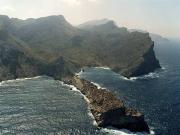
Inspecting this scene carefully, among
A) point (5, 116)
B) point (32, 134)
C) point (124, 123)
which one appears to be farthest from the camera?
point (5, 116)

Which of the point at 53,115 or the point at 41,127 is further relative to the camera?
the point at 53,115

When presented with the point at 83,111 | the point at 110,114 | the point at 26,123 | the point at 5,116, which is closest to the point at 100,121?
the point at 110,114

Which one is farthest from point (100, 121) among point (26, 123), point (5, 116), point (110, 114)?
point (5, 116)

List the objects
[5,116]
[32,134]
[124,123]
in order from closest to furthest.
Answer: [32,134], [124,123], [5,116]

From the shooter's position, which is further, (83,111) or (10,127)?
(83,111)

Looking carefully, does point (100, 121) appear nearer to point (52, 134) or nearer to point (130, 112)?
point (130, 112)

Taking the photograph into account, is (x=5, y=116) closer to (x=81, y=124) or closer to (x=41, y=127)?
(x=41, y=127)

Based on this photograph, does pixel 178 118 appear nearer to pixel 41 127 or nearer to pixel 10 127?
pixel 41 127

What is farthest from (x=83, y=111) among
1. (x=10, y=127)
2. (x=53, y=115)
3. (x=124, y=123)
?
(x=10, y=127)
